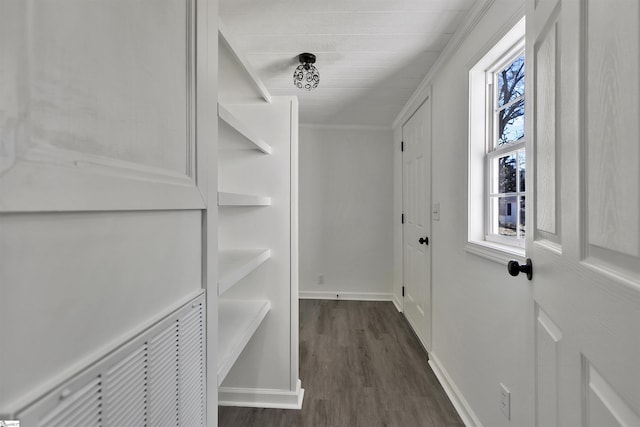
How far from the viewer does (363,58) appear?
2.25 meters

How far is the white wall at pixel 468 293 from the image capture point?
1.32m

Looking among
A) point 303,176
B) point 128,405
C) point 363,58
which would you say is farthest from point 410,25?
point 303,176

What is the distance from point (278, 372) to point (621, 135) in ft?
6.36

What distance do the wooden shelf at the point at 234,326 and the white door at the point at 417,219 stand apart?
1433mm

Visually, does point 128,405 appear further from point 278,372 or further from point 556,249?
point 278,372

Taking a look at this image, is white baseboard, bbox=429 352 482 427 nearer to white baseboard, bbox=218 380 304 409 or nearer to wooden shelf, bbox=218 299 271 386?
white baseboard, bbox=218 380 304 409

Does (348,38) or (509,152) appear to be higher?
(348,38)

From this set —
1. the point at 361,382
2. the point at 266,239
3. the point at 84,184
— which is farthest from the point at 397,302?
the point at 84,184

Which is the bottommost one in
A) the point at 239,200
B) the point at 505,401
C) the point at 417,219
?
the point at 505,401

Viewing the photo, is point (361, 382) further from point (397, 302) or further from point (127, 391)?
point (127, 391)

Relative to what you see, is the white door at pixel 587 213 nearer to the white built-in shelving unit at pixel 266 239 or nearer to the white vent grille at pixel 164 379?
the white vent grille at pixel 164 379

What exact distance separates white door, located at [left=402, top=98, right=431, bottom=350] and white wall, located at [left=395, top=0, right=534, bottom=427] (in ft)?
0.58

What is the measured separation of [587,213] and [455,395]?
69.2 inches

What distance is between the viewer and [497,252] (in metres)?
1.48
